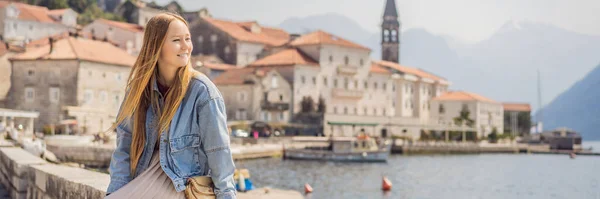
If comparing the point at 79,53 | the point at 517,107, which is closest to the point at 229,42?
the point at 79,53

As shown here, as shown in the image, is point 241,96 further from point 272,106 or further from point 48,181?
point 48,181

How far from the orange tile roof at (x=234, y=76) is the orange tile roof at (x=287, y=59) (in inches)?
128

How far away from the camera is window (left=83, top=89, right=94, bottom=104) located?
62.2 meters

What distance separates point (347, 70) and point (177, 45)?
8332 centimetres

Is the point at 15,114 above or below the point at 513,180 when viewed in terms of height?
above

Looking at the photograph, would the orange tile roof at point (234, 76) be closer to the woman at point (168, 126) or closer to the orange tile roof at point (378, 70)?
the orange tile roof at point (378, 70)

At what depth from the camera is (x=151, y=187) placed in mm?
4074

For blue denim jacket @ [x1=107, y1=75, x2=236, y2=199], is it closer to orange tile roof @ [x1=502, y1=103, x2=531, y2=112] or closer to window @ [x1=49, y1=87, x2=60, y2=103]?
window @ [x1=49, y1=87, x2=60, y2=103]

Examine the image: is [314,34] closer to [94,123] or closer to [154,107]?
[94,123]

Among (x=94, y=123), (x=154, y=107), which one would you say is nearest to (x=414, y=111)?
(x=94, y=123)

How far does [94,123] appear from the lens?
60.4m

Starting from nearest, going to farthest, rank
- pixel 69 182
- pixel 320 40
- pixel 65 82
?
pixel 69 182 < pixel 65 82 < pixel 320 40

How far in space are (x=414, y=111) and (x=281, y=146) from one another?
42.6m

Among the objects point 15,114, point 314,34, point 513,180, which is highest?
point 314,34
